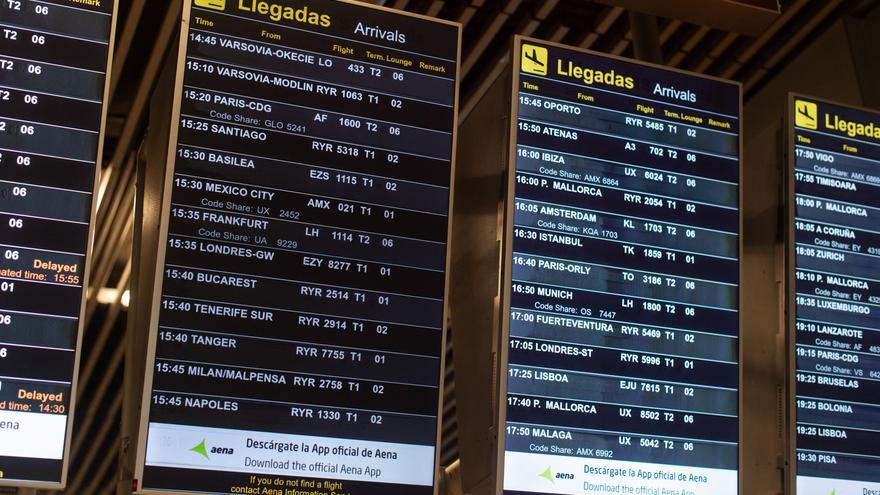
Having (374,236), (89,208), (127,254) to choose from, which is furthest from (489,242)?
(127,254)

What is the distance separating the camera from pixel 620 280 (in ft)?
16.7

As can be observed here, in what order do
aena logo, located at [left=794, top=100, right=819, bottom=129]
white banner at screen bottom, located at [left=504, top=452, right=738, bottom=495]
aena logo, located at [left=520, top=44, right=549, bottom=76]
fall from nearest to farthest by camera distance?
white banner at screen bottom, located at [left=504, top=452, right=738, bottom=495]
aena logo, located at [left=520, top=44, right=549, bottom=76]
aena logo, located at [left=794, top=100, right=819, bottom=129]

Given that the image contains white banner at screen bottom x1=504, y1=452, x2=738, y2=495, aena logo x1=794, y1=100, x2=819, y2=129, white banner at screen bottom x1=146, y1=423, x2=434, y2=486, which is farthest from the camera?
aena logo x1=794, y1=100, x2=819, y2=129

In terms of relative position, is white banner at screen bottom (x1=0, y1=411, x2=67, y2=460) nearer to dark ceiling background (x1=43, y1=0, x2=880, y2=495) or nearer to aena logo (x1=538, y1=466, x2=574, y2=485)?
aena logo (x1=538, y1=466, x2=574, y2=485)

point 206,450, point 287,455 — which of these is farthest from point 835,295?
point 206,450

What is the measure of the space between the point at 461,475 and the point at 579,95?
172cm

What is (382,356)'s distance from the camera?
466 cm

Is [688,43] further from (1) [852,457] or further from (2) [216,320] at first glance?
(2) [216,320]

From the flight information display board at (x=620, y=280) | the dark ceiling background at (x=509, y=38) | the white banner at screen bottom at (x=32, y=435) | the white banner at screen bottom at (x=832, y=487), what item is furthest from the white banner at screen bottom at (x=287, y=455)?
the dark ceiling background at (x=509, y=38)

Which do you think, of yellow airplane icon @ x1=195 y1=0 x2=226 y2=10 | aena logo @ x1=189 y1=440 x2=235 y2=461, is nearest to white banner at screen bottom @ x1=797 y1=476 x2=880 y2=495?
aena logo @ x1=189 y1=440 x2=235 y2=461

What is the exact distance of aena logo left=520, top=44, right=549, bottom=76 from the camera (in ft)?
17.3

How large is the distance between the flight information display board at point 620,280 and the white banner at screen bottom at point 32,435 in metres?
1.66

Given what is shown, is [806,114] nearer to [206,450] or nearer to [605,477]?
[605,477]

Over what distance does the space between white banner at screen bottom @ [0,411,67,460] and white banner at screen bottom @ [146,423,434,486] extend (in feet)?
1.02
